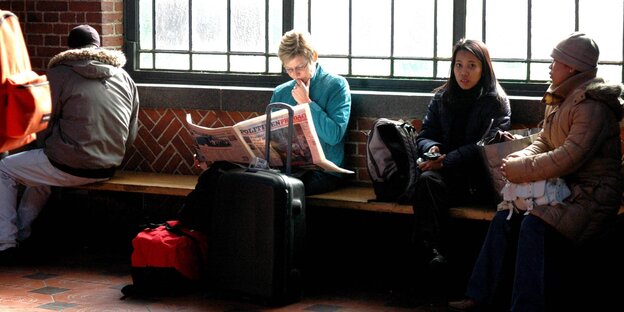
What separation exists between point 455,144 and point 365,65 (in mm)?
1253

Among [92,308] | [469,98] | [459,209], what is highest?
[469,98]

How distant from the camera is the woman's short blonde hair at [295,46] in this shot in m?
7.56

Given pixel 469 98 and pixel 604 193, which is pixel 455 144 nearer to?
pixel 469 98

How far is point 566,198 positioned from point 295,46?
2.07 m

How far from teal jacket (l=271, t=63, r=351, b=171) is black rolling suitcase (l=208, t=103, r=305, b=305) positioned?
470 mm

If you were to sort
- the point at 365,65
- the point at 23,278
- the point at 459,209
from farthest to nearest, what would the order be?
the point at 365,65 → the point at 23,278 → the point at 459,209

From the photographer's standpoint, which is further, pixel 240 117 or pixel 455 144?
pixel 240 117

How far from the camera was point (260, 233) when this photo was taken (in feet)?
22.9

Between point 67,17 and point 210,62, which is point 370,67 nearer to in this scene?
point 210,62

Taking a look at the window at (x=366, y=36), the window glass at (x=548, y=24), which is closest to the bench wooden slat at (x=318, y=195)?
the window at (x=366, y=36)

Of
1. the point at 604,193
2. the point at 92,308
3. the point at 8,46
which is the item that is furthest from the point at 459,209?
the point at 8,46

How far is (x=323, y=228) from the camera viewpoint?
8078mm

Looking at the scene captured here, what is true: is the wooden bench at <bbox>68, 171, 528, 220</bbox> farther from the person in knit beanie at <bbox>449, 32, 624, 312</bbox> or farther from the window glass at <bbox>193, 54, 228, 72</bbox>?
the window glass at <bbox>193, 54, 228, 72</bbox>

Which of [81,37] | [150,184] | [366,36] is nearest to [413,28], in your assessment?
[366,36]
